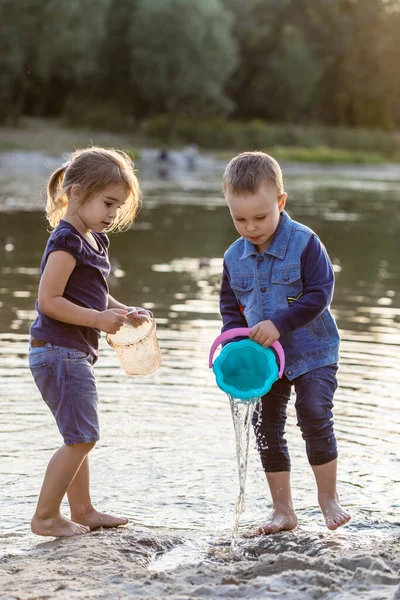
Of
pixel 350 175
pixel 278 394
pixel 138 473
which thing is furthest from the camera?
pixel 350 175

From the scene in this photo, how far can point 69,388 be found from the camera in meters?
3.76

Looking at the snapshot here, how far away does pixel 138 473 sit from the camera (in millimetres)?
4520

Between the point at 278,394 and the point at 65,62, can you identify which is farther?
the point at 65,62

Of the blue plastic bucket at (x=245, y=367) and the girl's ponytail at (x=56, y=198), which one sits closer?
the blue plastic bucket at (x=245, y=367)

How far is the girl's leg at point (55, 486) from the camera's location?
3760 mm

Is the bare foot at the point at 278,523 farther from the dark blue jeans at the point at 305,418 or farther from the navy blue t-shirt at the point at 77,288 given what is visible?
the navy blue t-shirt at the point at 77,288

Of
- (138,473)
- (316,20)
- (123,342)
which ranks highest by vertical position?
(316,20)

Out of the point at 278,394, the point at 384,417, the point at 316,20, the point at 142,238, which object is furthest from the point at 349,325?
the point at 316,20

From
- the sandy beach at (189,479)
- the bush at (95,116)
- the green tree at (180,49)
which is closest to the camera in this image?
the sandy beach at (189,479)

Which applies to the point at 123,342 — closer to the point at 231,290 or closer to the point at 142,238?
the point at 231,290

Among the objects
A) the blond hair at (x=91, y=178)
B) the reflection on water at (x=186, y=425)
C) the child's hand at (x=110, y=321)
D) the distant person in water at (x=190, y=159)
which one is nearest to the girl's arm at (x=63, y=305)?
the child's hand at (x=110, y=321)


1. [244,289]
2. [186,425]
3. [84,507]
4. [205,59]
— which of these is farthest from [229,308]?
[205,59]

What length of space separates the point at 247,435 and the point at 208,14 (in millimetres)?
50047

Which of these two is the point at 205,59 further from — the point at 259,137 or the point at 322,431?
the point at 322,431
